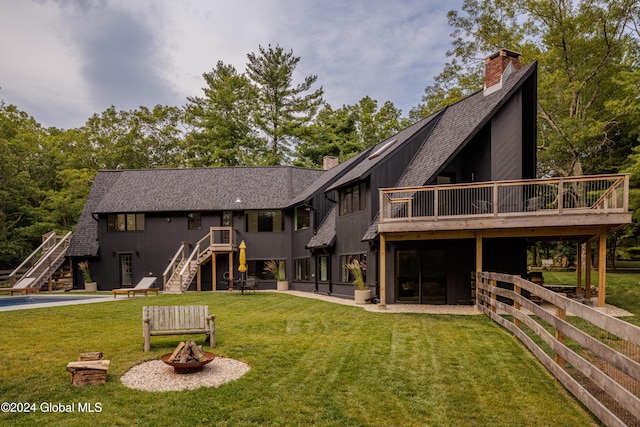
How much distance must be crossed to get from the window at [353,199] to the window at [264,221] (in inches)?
243

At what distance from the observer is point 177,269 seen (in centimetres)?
2183

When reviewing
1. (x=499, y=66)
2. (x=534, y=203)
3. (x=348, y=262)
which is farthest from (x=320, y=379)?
(x=499, y=66)

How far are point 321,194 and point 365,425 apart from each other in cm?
1627

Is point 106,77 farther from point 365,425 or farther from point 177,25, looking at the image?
point 365,425

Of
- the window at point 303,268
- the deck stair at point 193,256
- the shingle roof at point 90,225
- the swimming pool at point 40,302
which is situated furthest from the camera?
the shingle roof at point 90,225

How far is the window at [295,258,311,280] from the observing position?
826 inches

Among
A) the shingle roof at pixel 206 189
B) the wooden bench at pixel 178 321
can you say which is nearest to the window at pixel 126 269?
the shingle roof at pixel 206 189

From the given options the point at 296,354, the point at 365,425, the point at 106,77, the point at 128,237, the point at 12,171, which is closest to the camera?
the point at 365,425

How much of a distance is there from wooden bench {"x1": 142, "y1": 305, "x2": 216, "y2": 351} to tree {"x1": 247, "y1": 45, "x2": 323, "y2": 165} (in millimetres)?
30036

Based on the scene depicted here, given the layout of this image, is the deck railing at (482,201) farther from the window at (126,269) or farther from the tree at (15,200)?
the tree at (15,200)

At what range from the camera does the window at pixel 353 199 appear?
16016mm

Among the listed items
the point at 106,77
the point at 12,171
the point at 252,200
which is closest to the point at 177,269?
the point at 252,200

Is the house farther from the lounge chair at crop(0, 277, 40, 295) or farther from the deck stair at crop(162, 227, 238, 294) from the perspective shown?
the lounge chair at crop(0, 277, 40, 295)

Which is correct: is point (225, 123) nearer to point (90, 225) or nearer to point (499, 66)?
point (90, 225)
